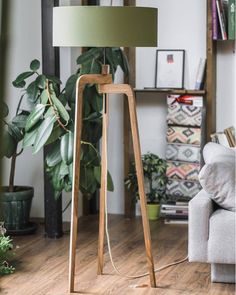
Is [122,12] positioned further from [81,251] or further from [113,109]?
[113,109]

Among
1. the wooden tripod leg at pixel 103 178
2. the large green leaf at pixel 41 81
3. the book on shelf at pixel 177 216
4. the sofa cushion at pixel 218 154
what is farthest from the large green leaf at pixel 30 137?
the book on shelf at pixel 177 216

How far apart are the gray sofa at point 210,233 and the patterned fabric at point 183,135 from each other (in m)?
1.68

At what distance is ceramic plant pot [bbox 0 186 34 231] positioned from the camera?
15.6ft

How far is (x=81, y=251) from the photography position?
4.44 m

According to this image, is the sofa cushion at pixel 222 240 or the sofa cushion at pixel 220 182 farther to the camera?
the sofa cushion at pixel 220 182

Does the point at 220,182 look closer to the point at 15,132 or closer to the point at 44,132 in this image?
the point at 44,132

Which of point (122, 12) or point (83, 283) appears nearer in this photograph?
point (122, 12)

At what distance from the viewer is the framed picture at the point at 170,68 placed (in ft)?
17.5

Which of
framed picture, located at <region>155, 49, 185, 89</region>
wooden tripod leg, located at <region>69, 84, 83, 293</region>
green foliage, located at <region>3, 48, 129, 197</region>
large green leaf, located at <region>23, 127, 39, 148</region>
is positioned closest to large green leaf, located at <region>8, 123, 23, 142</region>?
green foliage, located at <region>3, 48, 129, 197</region>

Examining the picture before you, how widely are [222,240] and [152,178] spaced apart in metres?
2.01

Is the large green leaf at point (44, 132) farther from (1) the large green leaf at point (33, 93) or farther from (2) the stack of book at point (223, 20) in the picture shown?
(2) the stack of book at point (223, 20)

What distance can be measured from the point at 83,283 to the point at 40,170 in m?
Answer: 1.69

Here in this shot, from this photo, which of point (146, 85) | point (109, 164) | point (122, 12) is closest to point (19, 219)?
point (109, 164)

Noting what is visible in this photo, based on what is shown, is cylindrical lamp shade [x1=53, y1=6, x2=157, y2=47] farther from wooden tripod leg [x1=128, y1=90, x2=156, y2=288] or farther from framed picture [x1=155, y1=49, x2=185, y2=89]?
framed picture [x1=155, y1=49, x2=185, y2=89]
